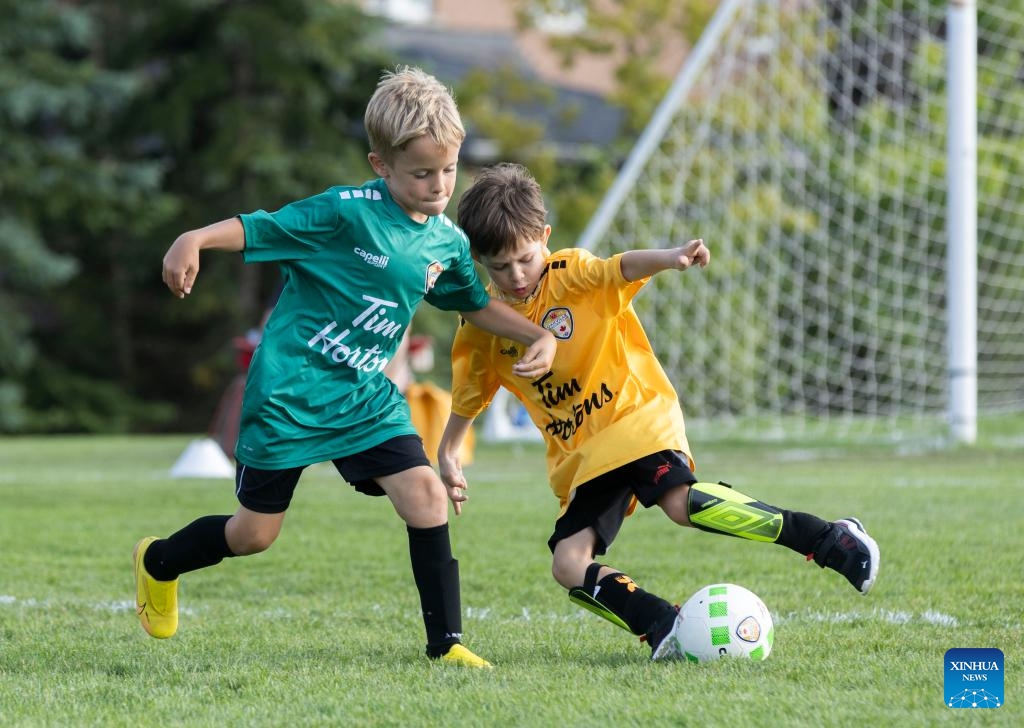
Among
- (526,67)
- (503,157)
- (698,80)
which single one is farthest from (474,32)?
(698,80)

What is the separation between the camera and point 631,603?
3.65 m

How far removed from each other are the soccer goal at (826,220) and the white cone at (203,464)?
4.29 metres

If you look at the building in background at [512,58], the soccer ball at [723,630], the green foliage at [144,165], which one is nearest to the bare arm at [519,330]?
the soccer ball at [723,630]

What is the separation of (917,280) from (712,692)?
455 inches

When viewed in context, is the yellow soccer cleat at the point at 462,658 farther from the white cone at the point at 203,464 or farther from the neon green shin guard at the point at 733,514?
the white cone at the point at 203,464

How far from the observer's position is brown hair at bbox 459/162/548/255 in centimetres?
388

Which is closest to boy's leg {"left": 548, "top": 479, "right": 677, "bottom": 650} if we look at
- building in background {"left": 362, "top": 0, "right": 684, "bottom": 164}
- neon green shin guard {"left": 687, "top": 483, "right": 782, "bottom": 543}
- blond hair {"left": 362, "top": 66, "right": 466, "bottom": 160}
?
neon green shin guard {"left": 687, "top": 483, "right": 782, "bottom": 543}

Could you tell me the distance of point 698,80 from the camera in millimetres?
13133

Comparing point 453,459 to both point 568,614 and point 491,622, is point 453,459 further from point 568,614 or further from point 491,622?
point 568,614

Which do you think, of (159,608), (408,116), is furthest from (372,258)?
(159,608)

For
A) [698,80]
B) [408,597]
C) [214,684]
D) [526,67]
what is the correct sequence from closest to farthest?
[214,684] < [408,597] < [698,80] < [526,67]

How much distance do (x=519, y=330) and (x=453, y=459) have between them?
496 millimetres

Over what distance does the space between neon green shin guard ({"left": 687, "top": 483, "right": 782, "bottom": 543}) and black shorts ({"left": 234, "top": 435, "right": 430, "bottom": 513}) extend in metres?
0.75

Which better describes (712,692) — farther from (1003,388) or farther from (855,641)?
(1003,388)
